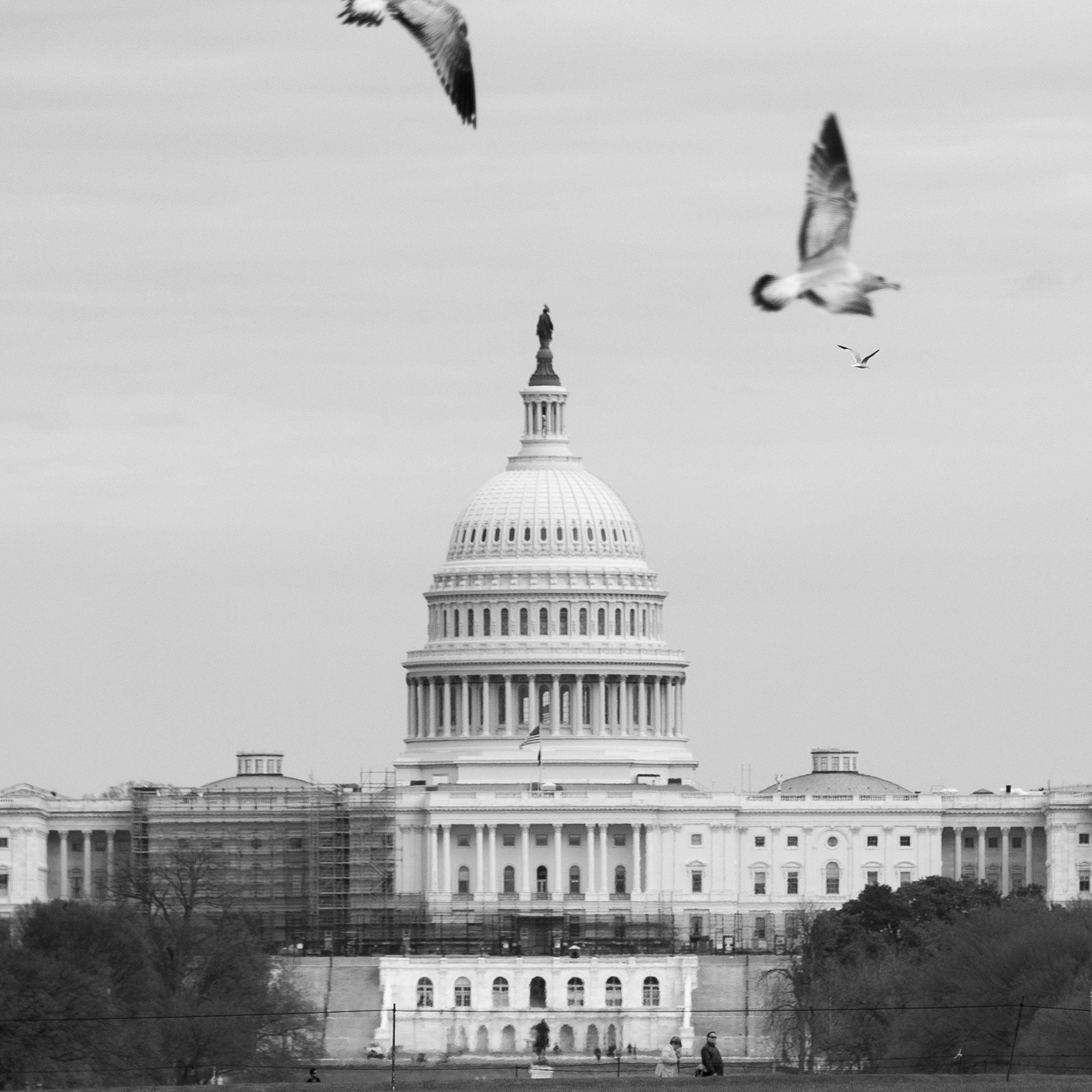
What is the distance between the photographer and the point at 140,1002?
424 ft

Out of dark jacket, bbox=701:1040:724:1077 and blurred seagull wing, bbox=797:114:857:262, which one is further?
dark jacket, bbox=701:1040:724:1077

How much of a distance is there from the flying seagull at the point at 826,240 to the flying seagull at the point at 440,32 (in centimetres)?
286

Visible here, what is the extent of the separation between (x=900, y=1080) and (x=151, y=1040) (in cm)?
3196

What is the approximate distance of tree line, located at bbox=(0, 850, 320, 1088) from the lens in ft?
358

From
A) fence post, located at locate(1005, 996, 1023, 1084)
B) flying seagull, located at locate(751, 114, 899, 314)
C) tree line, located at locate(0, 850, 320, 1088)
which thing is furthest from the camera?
tree line, located at locate(0, 850, 320, 1088)

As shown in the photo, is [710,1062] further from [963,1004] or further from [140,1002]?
[140,1002]

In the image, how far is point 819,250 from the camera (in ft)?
106

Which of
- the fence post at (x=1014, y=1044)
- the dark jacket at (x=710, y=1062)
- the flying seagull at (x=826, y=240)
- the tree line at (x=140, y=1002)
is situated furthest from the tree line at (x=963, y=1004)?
the flying seagull at (x=826, y=240)

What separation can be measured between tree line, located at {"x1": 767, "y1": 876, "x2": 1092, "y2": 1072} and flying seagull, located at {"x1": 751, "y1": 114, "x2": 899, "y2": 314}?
232ft

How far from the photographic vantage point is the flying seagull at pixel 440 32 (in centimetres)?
3241

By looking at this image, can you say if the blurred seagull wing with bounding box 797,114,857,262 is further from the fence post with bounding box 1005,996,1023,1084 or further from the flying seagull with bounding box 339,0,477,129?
the fence post with bounding box 1005,996,1023,1084

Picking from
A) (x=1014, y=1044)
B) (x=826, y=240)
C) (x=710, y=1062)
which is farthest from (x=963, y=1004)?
(x=826, y=240)

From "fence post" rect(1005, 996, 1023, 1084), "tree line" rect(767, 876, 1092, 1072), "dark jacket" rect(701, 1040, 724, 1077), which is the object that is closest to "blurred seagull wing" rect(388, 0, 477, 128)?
"fence post" rect(1005, 996, 1023, 1084)

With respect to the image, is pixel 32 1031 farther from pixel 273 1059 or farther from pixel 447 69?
pixel 447 69
